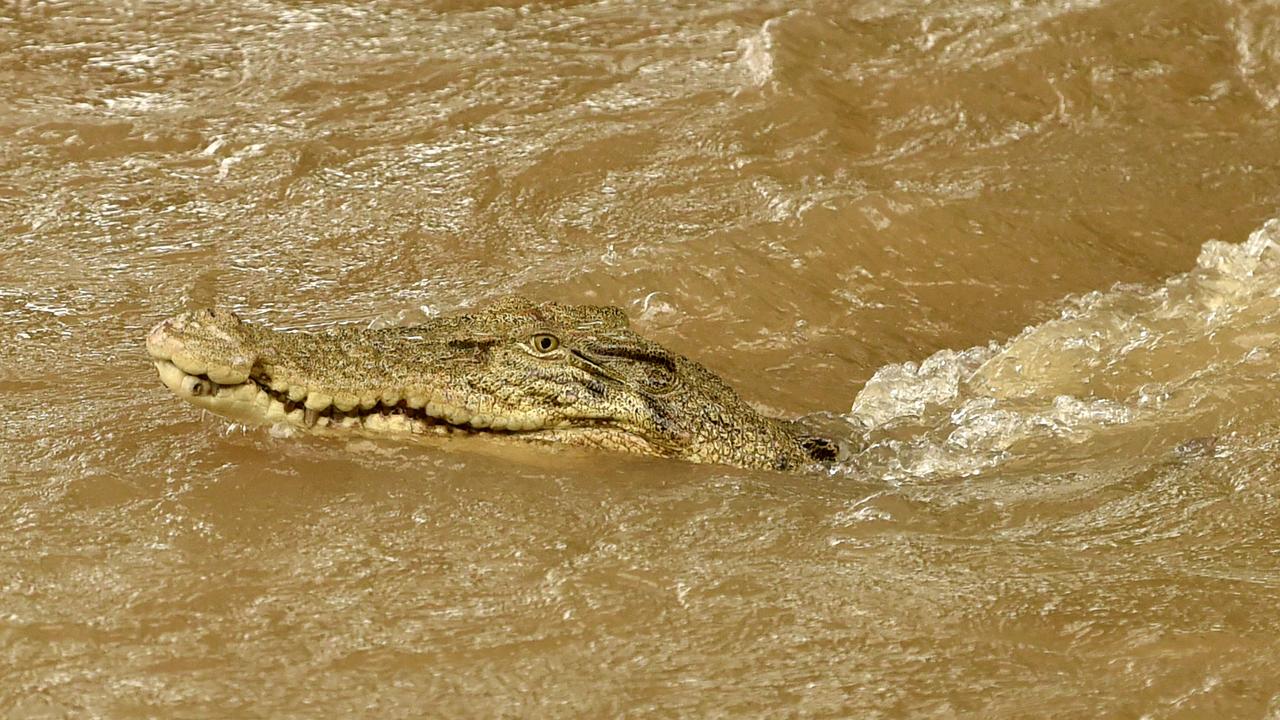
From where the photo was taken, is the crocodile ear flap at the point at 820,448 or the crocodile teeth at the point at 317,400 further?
the crocodile ear flap at the point at 820,448

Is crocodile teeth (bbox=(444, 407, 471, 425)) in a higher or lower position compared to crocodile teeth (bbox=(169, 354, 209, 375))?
lower

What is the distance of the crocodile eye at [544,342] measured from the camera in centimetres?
488

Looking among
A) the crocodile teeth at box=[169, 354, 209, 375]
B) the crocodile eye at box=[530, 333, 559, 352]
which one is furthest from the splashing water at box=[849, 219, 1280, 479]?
the crocodile teeth at box=[169, 354, 209, 375]

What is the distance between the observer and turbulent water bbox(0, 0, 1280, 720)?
3600 mm

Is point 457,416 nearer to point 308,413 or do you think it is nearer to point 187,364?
point 308,413

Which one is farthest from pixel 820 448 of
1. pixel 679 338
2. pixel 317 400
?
pixel 317 400

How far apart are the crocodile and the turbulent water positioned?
13 cm

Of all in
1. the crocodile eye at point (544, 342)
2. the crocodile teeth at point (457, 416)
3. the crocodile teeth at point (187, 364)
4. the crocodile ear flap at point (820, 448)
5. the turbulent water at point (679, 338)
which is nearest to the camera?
the turbulent water at point (679, 338)

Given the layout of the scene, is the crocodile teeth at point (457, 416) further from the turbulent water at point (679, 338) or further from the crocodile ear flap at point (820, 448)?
the crocodile ear flap at point (820, 448)

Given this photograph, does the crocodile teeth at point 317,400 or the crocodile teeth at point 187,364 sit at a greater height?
the crocodile teeth at point 187,364

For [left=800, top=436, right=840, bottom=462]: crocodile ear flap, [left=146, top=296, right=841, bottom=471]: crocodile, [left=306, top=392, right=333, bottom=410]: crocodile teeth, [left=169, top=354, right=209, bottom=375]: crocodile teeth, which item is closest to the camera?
[left=169, top=354, right=209, bottom=375]: crocodile teeth

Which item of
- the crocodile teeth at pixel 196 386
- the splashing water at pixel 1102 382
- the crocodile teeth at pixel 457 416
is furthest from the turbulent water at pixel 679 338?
the crocodile teeth at pixel 196 386

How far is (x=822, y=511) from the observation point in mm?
4547

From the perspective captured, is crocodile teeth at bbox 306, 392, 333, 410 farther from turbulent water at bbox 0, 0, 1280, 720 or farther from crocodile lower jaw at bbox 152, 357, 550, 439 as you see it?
turbulent water at bbox 0, 0, 1280, 720
